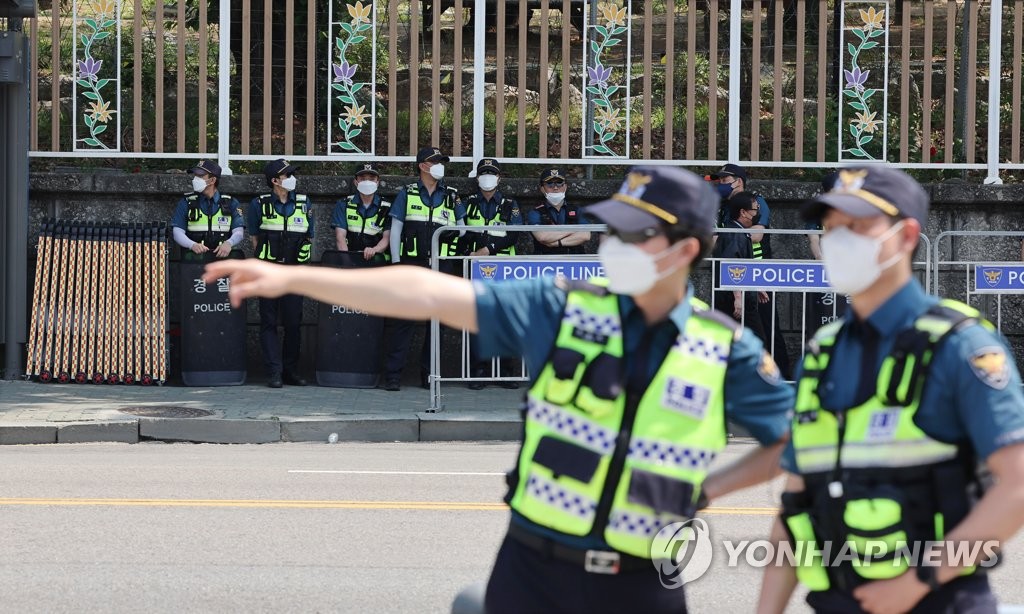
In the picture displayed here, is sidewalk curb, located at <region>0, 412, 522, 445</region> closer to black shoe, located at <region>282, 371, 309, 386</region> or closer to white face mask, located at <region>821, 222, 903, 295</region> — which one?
black shoe, located at <region>282, 371, 309, 386</region>

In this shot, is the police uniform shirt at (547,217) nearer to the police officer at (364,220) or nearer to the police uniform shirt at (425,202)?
the police uniform shirt at (425,202)

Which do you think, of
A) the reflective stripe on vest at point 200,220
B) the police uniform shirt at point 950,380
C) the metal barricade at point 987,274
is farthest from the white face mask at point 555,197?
the police uniform shirt at point 950,380

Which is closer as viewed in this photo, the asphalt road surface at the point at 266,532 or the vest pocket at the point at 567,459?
the vest pocket at the point at 567,459

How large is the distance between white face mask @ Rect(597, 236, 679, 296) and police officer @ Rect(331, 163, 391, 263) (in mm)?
11332

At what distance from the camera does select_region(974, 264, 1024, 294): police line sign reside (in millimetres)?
13227

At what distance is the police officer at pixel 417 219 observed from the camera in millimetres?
14578

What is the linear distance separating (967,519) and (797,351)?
1096 cm

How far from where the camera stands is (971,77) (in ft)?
53.2

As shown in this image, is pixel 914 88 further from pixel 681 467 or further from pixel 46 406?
pixel 681 467

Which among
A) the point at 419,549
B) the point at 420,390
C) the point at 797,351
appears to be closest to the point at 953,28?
the point at 797,351

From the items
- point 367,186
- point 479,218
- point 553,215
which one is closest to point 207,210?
point 367,186

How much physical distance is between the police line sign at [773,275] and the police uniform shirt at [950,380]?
32.0 feet

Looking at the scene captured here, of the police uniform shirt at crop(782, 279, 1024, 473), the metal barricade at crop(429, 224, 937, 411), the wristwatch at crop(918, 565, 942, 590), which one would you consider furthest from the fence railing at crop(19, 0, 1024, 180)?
the wristwatch at crop(918, 565, 942, 590)

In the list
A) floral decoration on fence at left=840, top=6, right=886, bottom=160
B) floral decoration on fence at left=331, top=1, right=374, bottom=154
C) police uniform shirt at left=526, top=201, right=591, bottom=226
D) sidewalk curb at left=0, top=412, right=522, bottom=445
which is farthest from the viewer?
floral decoration on fence at left=840, top=6, right=886, bottom=160
